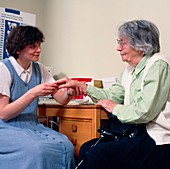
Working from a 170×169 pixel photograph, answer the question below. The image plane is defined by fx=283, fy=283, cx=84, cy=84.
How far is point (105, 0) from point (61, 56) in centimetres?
75

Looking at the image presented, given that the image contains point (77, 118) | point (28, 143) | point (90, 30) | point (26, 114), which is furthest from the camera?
point (90, 30)

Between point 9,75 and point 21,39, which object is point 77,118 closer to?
point 9,75

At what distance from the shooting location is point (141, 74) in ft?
5.20

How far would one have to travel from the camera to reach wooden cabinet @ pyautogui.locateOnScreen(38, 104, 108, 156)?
1707mm

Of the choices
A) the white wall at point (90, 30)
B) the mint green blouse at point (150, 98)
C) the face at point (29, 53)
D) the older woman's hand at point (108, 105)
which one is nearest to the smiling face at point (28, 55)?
the face at point (29, 53)

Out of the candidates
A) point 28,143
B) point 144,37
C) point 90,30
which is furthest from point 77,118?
point 90,30

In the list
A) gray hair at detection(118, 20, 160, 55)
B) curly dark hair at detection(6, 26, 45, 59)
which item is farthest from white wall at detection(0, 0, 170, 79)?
curly dark hair at detection(6, 26, 45, 59)

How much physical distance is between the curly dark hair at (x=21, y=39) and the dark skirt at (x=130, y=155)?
2.58 feet

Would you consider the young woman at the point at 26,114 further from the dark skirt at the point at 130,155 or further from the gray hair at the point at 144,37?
the gray hair at the point at 144,37

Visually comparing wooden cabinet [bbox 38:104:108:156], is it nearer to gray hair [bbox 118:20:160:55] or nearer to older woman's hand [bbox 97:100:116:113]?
older woman's hand [bbox 97:100:116:113]

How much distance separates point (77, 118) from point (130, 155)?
554 millimetres

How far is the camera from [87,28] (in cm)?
256

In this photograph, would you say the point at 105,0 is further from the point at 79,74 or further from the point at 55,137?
the point at 55,137

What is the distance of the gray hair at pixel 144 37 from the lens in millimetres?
1590
